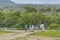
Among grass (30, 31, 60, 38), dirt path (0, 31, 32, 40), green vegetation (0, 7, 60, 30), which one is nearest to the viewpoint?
dirt path (0, 31, 32, 40)

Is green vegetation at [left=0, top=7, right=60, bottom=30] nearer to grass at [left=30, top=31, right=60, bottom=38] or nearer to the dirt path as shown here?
grass at [left=30, top=31, right=60, bottom=38]

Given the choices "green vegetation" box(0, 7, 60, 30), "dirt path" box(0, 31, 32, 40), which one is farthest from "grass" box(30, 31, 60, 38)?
"green vegetation" box(0, 7, 60, 30)

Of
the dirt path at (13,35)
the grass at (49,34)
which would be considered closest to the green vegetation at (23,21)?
the grass at (49,34)

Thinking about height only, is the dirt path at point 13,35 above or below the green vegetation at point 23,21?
below

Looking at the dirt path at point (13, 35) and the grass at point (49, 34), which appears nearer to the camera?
the dirt path at point (13, 35)

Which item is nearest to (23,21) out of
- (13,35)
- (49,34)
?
(13,35)

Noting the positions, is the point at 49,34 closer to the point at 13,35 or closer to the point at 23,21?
the point at 13,35

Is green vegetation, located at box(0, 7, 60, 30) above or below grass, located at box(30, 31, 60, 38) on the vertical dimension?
above

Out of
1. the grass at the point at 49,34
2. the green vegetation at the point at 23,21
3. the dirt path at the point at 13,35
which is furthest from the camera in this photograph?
the green vegetation at the point at 23,21

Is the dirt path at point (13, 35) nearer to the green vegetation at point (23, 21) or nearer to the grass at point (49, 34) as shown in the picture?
the grass at point (49, 34)

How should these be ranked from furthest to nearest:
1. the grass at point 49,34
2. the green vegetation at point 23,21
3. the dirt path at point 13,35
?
1. the green vegetation at point 23,21
2. the grass at point 49,34
3. the dirt path at point 13,35

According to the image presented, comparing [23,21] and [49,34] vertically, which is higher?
[23,21]

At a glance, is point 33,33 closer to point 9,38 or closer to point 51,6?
point 9,38

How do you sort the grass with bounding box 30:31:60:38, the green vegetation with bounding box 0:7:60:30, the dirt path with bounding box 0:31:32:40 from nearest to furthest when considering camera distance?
the dirt path with bounding box 0:31:32:40 < the grass with bounding box 30:31:60:38 < the green vegetation with bounding box 0:7:60:30
